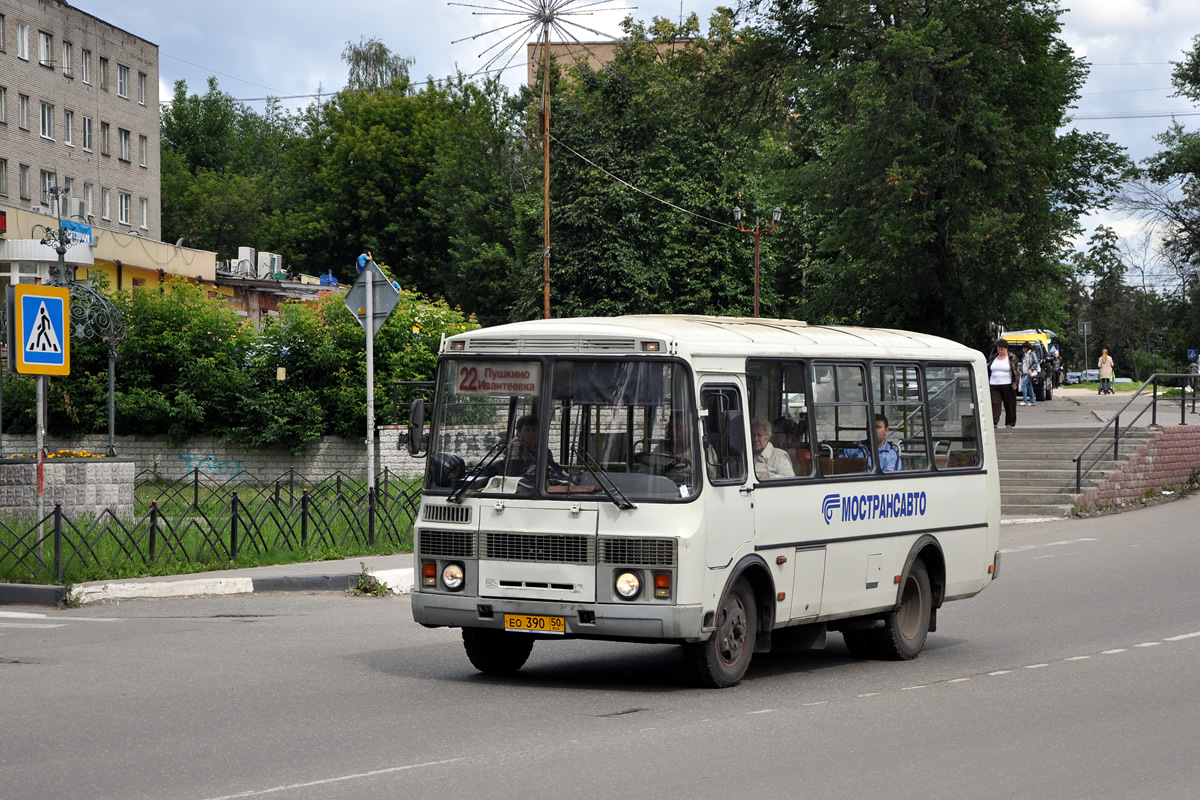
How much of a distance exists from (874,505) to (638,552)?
9.04 feet

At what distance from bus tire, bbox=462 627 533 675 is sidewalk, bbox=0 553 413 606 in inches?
230

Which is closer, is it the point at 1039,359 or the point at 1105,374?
the point at 1039,359

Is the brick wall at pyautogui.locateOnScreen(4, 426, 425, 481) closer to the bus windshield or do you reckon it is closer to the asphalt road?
the asphalt road

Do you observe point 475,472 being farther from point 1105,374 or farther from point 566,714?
point 1105,374

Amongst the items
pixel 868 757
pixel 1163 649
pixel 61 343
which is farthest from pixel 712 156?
pixel 868 757

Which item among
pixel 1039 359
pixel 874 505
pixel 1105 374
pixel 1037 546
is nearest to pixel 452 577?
pixel 874 505

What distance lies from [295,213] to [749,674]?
2913 inches

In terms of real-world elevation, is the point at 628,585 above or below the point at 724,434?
below

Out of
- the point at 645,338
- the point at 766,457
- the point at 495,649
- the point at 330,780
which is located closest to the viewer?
the point at 330,780

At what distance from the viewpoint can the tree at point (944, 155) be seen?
1495 inches

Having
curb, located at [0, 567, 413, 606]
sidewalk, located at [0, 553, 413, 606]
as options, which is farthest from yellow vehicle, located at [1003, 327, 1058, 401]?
curb, located at [0, 567, 413, 606]

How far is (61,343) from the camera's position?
1658cm

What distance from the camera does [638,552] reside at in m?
9.66

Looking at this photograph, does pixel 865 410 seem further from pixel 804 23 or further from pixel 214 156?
pixel 214 156
